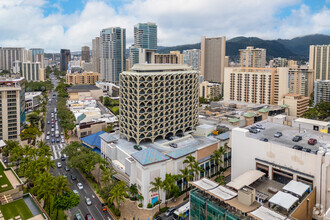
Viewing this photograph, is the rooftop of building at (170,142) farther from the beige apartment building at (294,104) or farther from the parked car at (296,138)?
the beige apartment building at (294,104)

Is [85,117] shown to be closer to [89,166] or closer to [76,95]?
[89,166]

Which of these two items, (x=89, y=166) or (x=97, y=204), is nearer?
(x=97, y=204)

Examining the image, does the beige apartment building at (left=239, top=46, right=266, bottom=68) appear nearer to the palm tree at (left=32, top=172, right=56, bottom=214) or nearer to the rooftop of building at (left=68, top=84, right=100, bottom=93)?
the rooftop of building at (left=68, top=84, right=100, bottom=93)

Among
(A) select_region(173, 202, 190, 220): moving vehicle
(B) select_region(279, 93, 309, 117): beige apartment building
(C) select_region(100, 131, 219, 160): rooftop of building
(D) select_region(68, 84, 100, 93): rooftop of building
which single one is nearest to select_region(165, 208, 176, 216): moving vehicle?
(A) select_region(173, 202, 190, 220): moving vehicle

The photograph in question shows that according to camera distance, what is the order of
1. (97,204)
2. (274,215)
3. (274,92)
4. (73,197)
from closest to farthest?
(274,215), (73,197), (97,204), (274,92)

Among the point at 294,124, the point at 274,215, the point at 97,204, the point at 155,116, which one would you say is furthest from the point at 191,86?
the point at 274,215

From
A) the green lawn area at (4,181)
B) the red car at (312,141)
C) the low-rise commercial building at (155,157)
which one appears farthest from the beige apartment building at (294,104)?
the green lawn area at (4,181)
